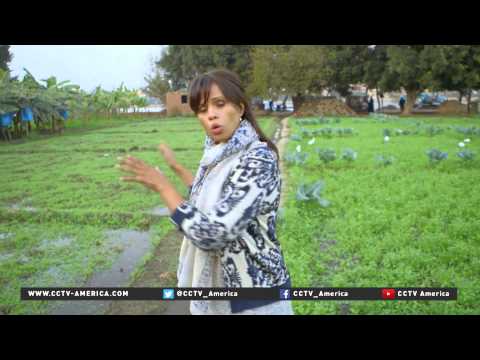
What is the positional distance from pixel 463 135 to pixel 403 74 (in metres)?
1.74

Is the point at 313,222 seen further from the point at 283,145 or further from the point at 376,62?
the point at 376,62

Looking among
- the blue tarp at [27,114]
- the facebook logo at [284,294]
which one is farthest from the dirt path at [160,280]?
the blue tarp at [27,114]

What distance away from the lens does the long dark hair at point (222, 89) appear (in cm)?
126

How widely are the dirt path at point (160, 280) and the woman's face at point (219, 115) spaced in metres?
1.31

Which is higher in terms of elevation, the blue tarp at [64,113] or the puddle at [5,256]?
the blue tarp at [64,113]

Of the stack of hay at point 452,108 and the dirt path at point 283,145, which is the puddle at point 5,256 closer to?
the dirt path at point 283,145

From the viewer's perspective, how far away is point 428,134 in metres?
8.62

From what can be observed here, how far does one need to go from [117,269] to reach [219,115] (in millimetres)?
1948

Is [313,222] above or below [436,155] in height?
below

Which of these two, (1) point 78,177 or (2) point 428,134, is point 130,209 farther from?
(2) point 428,134

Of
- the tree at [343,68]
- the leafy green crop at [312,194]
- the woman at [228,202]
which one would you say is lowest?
the leafy green crop at [312,194]

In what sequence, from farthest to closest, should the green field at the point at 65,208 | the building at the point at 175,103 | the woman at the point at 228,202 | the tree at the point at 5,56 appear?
the building at the point at 175,103 → the green field at the point at 65,208 → the tree at the point at 5,56 → the woman at the point at 228,202

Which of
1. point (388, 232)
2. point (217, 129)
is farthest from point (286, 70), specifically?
point (217, 129)

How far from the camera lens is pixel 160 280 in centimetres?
276
